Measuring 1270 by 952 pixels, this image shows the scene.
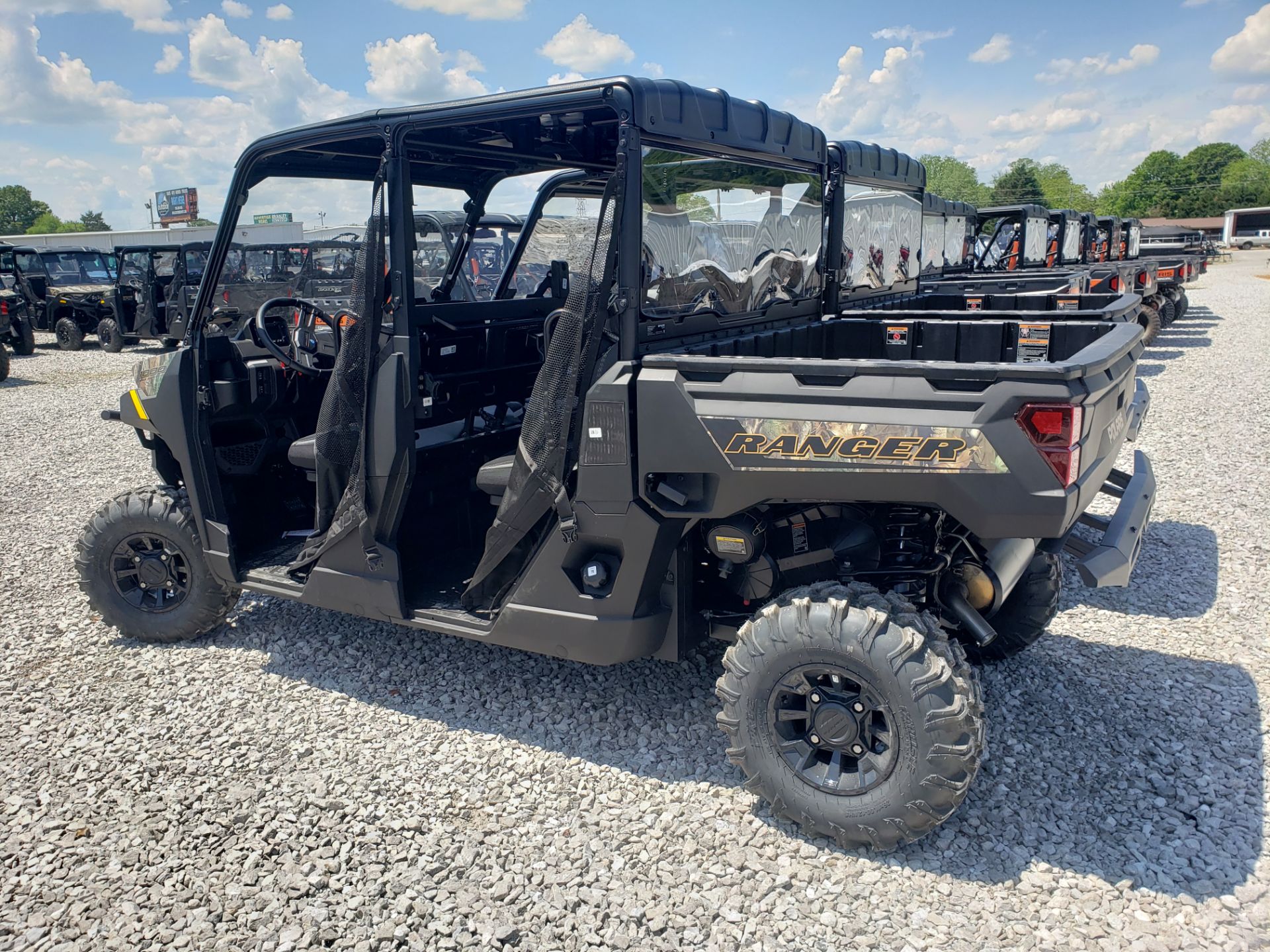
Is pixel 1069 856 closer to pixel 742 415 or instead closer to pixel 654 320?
pixel 742 415

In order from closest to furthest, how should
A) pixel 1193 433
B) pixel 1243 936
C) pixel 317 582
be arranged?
pixel 1243 936, pixel 317 582, pixel 1193 433

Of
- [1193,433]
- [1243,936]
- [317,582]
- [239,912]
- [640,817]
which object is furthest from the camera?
[1193,433]

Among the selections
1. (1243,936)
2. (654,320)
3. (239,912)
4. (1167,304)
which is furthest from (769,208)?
(1167,304)

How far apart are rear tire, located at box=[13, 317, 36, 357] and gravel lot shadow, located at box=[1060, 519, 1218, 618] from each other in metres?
17.9

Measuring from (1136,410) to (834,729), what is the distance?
6.48 ft

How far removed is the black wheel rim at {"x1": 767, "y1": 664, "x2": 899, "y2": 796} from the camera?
8.81 feet

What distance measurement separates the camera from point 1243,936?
2.34 metres

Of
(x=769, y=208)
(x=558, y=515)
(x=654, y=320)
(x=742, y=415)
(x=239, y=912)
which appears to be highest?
(x=769, y=208)

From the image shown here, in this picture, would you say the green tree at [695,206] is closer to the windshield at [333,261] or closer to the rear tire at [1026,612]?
the windshield at [333,261]

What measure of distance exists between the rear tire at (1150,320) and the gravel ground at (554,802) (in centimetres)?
1041

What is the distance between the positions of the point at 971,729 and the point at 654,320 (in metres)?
1.60

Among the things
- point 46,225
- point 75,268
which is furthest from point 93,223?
point 75,268

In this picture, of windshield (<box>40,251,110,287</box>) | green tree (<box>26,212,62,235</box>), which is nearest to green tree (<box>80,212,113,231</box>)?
green tree (<box>26,212,62,235</box>)

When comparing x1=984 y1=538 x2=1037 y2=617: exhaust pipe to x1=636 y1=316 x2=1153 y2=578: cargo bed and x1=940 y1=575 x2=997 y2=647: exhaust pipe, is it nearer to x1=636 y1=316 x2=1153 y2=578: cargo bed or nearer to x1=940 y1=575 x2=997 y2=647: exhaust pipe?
x1=940 y1=575 x2=997 y2=647: exhaust pipe
